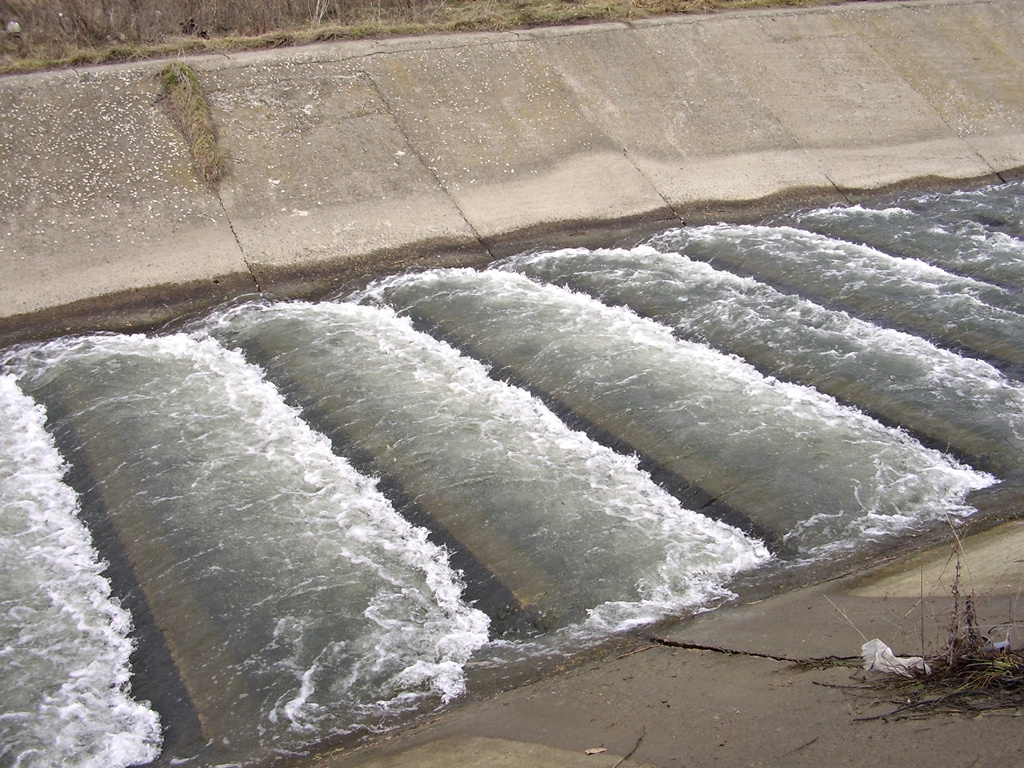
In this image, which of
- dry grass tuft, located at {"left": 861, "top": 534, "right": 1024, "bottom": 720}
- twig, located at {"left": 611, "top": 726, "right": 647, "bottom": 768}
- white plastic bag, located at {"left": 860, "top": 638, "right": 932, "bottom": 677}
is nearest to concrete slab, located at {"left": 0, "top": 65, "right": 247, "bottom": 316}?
twig, located at {"left": 611, "top": 726, "right": 647, "bottom": 768}

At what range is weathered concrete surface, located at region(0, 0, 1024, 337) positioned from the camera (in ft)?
30.6

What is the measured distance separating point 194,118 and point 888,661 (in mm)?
8638

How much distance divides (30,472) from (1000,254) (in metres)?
8.77

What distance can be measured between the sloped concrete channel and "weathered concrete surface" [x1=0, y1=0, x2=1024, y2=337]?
0.03 meters

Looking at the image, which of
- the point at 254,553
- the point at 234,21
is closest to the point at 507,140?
the point at 234,21

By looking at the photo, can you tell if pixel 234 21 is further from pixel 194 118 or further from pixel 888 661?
pixel 888 661

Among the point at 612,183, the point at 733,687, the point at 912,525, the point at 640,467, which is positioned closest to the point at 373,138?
the point at 612,183

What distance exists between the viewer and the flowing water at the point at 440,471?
204 inches

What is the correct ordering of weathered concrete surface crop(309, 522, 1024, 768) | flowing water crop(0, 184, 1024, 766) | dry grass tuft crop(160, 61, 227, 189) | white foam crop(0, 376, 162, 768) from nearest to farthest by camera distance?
weathered concrete surface crop(309, 522, 1024, 768), white foam crop(0, 376, 162, 768), flowing water crop(0, 184, 1024, 766), dry grass tuft crop(160, 61, 227, 189)

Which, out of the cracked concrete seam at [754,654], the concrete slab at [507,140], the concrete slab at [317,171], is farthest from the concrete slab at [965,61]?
the cracked concrete seam at [754,654]

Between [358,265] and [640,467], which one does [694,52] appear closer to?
[358,265]

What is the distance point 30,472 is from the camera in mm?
6840

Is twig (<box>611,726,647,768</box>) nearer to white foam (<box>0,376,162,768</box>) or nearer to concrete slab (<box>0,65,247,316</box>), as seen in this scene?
white foam (<box>0,376,162,768</box>)

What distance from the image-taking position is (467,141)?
35.9 ft
